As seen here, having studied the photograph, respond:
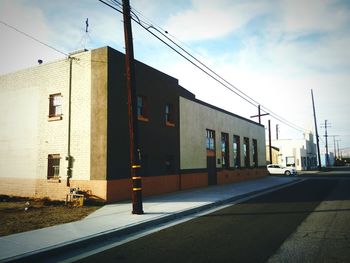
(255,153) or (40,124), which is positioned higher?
(40,124)

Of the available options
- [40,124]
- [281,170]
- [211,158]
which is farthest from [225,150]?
[281,170]

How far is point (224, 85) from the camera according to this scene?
19.4m

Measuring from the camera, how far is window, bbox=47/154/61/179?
16.4m

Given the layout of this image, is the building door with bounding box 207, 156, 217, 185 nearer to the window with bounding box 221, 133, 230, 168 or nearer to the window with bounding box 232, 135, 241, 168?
the window with bounding box 221, 133, 230, 168

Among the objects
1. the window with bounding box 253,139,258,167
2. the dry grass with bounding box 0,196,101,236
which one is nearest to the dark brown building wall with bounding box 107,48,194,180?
the dry grass with bounding box 0,196,101,236

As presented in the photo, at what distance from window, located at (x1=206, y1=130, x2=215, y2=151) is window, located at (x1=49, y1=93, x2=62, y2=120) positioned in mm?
12657

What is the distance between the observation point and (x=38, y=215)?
11.8 meters

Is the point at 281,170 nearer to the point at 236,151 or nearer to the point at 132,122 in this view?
the point at 236,151

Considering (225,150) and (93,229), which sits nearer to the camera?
(93,229)

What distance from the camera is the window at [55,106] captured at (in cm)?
1686

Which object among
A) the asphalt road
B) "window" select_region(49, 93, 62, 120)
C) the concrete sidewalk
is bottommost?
the asphalt road

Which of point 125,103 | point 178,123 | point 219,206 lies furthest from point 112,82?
point 219,206

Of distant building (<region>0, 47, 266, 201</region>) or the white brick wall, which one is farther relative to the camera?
the white brick wall

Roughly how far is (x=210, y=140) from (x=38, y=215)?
54.7ft
